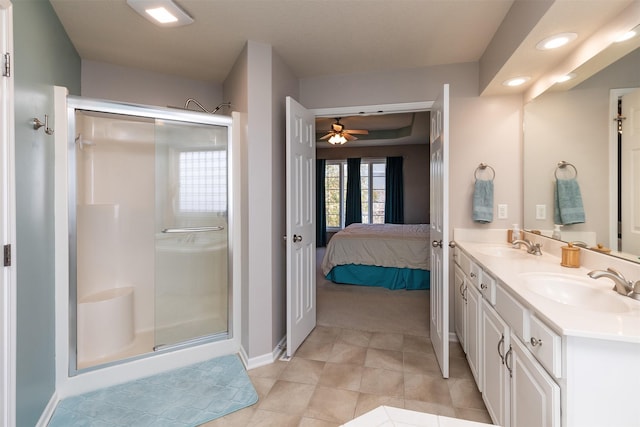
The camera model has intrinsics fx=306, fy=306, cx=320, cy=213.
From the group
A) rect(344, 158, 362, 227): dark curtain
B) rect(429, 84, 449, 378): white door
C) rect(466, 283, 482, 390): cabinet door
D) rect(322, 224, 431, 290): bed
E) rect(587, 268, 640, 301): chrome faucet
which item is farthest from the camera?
rect(344, 158, 362, 227): dark curtain

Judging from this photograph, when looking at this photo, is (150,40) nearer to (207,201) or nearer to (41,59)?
(41,59)

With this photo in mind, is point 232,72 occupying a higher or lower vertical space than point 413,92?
higher

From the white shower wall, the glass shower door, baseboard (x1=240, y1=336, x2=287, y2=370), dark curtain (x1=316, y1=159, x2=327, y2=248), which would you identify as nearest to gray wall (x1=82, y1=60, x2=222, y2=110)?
the white shower wall

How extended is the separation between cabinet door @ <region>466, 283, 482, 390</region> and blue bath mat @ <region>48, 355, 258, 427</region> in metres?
1.36

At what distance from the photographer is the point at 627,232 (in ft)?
4.51

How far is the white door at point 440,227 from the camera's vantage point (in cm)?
202

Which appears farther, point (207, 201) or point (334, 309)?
point (334, 309)

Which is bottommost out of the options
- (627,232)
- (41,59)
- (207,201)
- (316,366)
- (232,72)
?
(316,366)

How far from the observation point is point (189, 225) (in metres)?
2.61

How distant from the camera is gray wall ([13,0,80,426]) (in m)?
1.42

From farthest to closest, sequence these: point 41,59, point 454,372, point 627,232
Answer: point 454,372
point 41,59
point 627,232

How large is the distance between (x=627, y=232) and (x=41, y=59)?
3.08 meters

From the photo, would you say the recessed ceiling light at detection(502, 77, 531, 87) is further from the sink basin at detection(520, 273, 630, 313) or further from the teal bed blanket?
the teal bed blanket

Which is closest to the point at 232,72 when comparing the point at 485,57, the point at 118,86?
the point at 118,86
